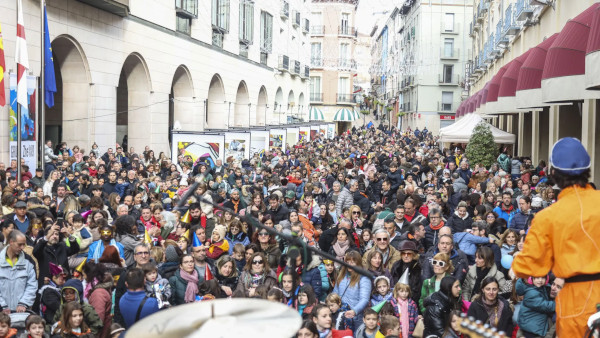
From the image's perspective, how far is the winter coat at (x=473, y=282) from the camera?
8539 mm

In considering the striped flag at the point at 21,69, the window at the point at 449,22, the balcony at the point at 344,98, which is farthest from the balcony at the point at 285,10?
the striped flag at the point at 21,69

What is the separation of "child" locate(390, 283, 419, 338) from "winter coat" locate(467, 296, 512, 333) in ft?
2.45

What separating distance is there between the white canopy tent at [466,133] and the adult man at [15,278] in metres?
20.4

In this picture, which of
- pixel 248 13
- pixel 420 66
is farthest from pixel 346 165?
pixel 420 66

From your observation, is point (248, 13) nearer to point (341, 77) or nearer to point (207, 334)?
point (341, 77)

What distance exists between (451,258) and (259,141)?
19.8m

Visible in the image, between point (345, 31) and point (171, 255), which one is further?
point (345, 31)

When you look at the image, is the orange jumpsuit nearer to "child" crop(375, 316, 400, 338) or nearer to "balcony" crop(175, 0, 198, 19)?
"child" crop(375, 316, 400, 338)

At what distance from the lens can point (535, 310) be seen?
24.0 feet

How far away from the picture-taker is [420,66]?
71250mm

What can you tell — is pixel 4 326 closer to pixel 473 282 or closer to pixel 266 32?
pixel 473 282

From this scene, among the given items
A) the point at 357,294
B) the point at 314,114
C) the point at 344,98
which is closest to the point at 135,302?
Answer: the point at 357,294

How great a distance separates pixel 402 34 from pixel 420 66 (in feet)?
42.2

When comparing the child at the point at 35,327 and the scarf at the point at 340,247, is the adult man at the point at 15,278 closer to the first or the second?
the child at the point at 35,327
